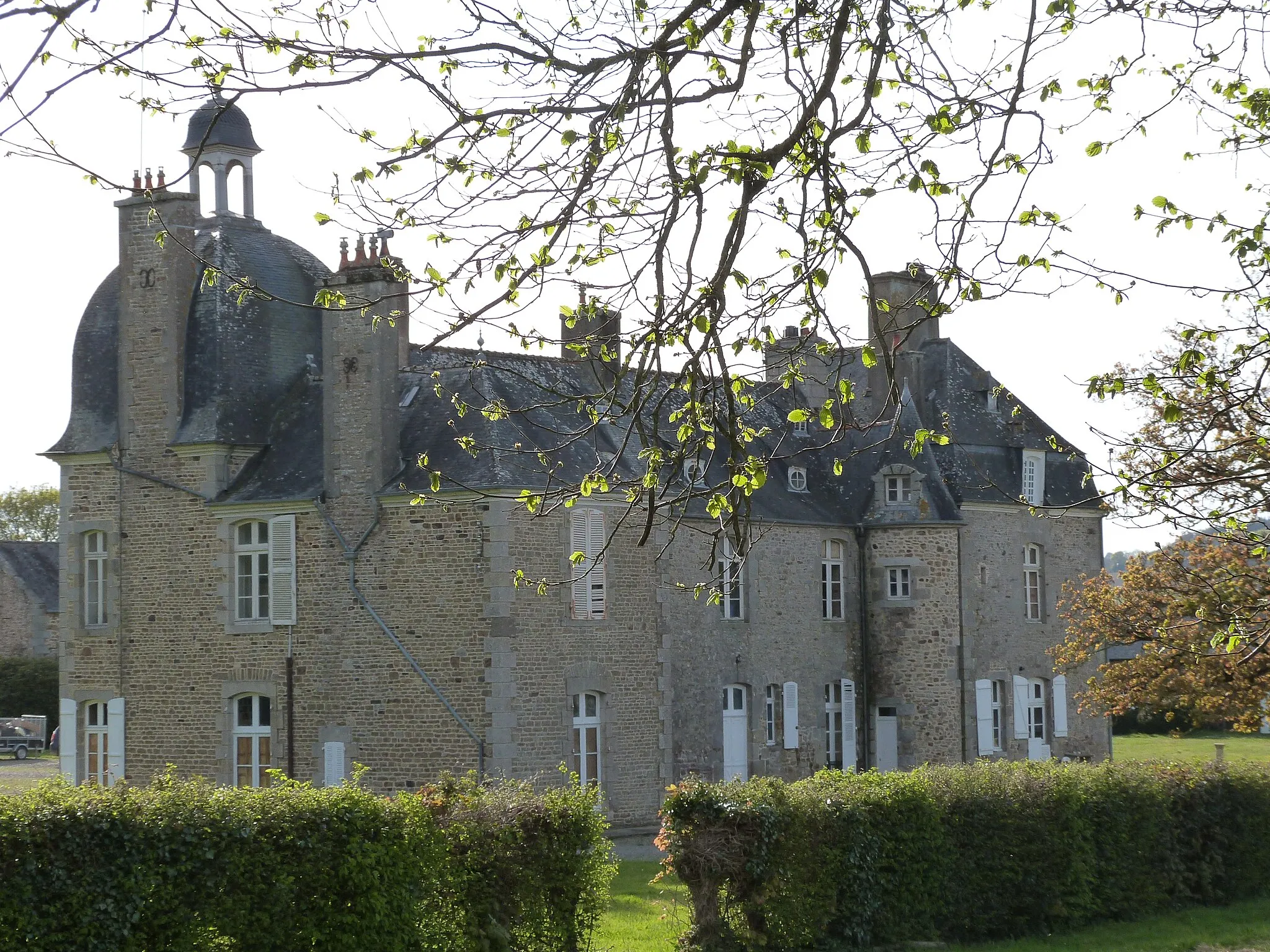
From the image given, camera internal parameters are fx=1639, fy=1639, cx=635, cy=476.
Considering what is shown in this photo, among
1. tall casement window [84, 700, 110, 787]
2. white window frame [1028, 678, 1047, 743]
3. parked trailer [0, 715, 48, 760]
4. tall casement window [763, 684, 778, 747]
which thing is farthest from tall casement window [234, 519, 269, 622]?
parked trailer [0, 715, 48, 760]

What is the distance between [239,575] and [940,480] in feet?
39.5

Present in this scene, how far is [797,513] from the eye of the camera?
27.6 m

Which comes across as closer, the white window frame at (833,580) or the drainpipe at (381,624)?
the drainpipe at (381,624)

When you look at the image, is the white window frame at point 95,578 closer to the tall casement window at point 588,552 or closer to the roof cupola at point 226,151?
the roof cupola at point 226,151

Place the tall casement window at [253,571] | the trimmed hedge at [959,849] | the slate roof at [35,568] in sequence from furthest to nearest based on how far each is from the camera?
the slate roof at [35,568] → the tall casement window at [253,571] → the trimmed hedge at [959,849]

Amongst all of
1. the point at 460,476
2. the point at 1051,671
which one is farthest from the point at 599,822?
the point at 1051,671

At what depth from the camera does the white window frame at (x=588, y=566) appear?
2302 centimetres

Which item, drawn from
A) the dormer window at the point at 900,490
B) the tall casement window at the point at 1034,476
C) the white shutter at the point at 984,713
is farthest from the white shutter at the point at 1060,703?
the dormer window at the point at 900,490

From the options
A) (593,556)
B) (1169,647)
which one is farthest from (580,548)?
(1169,647)

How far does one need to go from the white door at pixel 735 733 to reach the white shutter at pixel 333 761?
621 cm

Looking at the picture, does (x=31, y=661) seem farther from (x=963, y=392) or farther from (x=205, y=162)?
(x=963, y=392)

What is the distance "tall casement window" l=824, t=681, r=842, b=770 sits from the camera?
2752 centimetres

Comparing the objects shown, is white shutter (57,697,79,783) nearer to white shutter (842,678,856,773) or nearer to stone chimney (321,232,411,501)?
stone chimney (321,232,411,501)

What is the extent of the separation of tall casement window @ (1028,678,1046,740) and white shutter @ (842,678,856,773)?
133 inches
